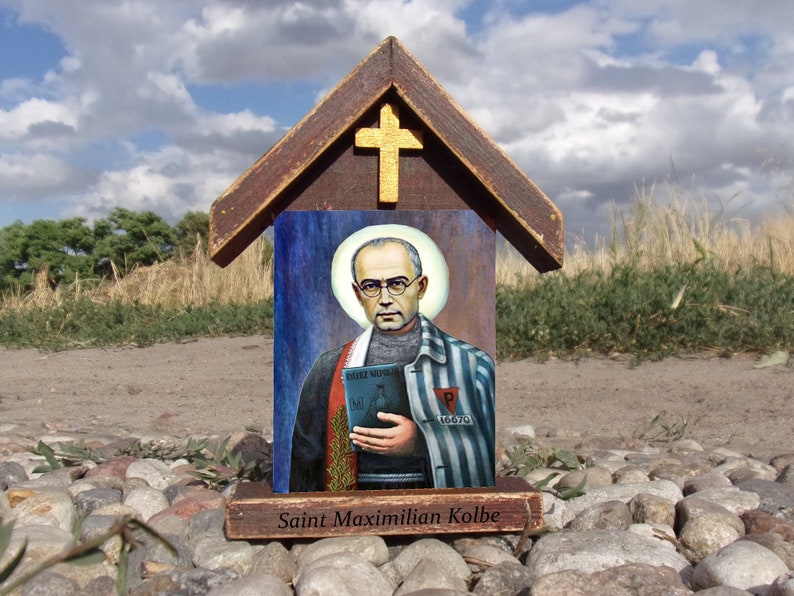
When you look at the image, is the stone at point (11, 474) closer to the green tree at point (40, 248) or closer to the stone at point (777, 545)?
the stone at point (777, 545)

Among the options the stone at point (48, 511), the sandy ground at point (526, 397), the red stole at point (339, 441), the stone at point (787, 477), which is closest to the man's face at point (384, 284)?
the red stole at point (339, 441)

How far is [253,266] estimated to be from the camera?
1065cm

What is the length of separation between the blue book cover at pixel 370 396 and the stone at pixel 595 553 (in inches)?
24.1

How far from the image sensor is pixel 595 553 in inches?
93.0

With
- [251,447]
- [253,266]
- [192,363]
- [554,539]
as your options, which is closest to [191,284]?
[253,266]

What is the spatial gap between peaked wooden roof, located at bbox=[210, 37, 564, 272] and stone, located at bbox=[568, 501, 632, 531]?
87 cm

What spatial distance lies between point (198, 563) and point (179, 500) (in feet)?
1.69

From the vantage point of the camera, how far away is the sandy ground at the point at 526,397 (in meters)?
5.07

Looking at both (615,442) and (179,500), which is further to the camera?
(615,442)

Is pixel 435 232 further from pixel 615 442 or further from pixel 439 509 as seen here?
pixel 615 442

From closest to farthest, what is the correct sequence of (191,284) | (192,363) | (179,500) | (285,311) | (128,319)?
1. (285,311)
2. (179,500)
3. (192,363)
4. (128,319)
5. (191,284)

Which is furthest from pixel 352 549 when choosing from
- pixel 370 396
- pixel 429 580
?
pixel 370 396

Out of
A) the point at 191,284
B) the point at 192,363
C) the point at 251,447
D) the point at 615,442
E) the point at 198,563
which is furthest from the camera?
the point at 191,284

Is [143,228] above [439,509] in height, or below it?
above
